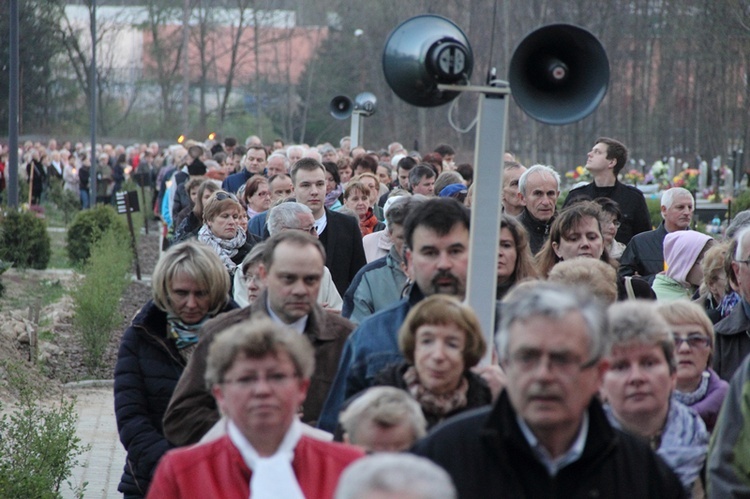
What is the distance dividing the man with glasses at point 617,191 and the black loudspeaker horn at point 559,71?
5.22 m

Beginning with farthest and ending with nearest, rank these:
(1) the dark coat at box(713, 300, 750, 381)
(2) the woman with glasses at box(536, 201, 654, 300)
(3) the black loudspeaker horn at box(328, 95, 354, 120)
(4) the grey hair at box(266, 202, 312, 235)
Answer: (3) the black loudspeaker horn at box(328, 95, 354, 120) → (4) the grey hair at box(266, 202, 312, 235) → (2) the woman with glasses at box(536, 201, 654, 300) → (1) the dark coat at box(713, 300, 750, 381)

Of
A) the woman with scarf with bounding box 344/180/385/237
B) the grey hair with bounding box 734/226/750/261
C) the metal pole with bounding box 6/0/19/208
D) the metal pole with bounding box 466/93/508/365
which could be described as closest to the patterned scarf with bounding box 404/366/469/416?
the metal pole with bounding box 466/93/508/365

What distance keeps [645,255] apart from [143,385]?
16.9 ft

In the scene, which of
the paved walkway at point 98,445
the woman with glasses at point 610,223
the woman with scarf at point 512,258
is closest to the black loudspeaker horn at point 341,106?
the paved walkway at point 98,445

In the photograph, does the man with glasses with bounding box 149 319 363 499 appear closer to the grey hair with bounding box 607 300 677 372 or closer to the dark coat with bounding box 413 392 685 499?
the dark coat with bounding box 413 392 685 499

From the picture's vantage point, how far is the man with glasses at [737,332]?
6.27m

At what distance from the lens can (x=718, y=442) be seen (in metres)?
4.02

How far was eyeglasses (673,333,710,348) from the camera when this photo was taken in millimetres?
5281

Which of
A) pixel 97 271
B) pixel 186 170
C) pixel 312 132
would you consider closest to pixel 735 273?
pixel 97 271

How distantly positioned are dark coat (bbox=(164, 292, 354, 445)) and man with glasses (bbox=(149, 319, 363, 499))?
1342 mm

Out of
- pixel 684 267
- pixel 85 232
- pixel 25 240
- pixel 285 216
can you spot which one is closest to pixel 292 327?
pixel 285 216

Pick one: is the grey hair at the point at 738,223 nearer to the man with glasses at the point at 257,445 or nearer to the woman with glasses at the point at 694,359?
the woman with glasses at the point at 694,359

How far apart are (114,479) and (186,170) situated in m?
10.8

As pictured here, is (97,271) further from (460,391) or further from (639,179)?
(639,179)
